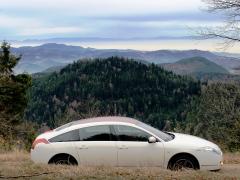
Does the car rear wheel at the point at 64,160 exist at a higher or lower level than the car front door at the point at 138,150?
lower

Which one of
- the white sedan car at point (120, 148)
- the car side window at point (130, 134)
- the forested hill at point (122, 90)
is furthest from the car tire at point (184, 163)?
the forested hill at point (122, 90)

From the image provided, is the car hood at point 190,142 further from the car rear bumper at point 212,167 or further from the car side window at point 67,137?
the car side window at point 67,137

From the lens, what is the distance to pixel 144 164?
10.9m

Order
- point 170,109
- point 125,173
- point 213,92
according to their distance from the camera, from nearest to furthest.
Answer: point 125,173
point 213,92
point 170,109

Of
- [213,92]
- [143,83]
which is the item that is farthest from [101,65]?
[213,92]

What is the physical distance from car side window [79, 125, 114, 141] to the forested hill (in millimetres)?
121312

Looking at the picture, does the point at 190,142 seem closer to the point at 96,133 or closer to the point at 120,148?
the point at 120,148

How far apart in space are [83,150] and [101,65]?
609ft

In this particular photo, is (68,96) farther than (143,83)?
No

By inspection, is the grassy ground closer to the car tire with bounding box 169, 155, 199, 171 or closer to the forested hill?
the car tire with bounding box 169, 155, 199, 171

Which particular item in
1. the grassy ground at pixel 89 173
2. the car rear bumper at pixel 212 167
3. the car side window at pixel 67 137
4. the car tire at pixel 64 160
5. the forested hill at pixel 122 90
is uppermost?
the car side window at pixel 67 137

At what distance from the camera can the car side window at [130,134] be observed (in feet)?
36.2

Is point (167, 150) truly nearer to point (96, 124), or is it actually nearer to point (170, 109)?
point (96, 124)

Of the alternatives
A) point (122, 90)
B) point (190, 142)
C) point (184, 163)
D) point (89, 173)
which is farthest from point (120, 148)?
point (122, 90)
